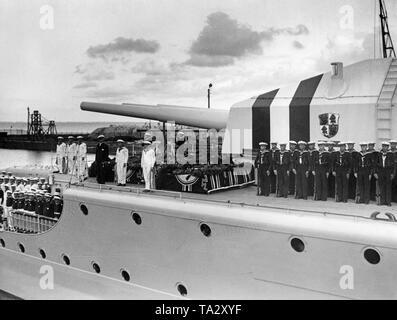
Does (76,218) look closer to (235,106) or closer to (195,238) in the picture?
(195,238)

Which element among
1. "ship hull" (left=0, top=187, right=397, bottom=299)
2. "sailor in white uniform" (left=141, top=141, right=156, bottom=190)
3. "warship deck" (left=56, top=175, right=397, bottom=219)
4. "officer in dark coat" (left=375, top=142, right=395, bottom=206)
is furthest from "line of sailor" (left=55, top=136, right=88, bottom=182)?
"officer in dark coat" (left=375, top=142, right=395, bottom=206)

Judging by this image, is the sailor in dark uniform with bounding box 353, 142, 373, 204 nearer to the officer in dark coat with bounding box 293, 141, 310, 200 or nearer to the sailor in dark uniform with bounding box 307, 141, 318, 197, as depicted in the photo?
the sailor in dark uniform with bounding box 307, 141, 318, 197

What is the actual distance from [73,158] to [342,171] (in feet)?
23.3

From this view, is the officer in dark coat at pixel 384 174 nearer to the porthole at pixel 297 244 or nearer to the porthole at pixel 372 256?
the porthole at pixel 372 256

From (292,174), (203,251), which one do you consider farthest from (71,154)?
(292,174)

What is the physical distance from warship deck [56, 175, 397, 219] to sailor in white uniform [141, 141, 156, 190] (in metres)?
0.30

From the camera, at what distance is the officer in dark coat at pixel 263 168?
774 cm

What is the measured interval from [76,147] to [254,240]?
6.45 metres

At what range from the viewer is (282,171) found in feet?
25.0

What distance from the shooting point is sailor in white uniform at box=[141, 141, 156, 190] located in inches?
328

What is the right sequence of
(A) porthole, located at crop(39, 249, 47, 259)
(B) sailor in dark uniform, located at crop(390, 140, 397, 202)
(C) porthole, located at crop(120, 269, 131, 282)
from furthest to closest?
(A) porthole, located at crop(39, 249, 47, 259), (C) porthole, located at crop(120, 269, 131, 282), (B) sailor in dark uniform, located at crop(390, 140, 397, 202)

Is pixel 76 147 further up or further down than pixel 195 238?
further up

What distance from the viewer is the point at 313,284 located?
597 centimetres

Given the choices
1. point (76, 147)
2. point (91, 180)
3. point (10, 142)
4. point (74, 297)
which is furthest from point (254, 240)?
point (10, 142)
